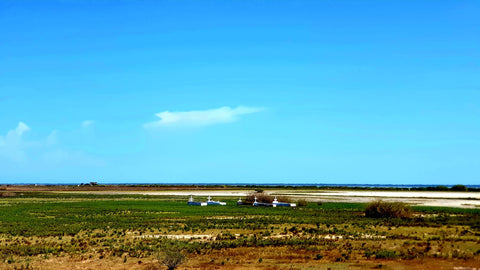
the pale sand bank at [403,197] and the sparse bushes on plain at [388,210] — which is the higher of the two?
the sparse bushes on plain at [388,210]

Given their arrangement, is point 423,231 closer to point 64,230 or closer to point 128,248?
point 128,248

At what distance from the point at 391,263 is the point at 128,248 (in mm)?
12296

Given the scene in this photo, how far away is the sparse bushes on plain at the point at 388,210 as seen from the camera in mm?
40622

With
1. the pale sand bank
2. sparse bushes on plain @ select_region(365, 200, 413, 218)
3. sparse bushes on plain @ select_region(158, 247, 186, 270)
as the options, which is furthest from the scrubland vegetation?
the pale sand bank

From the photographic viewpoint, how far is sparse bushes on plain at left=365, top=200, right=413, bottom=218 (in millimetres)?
40622

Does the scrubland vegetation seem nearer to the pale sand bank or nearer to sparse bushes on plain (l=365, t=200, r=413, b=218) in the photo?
sparse bushes on plain (l=365, t=200, r=413, b=218)

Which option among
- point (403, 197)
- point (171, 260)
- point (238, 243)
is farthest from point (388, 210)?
point (403, 197)

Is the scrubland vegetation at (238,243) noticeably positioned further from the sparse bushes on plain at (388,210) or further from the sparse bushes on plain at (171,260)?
the sparse bushes on plain at (388,210)

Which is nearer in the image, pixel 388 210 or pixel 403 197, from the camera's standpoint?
pixel 388 210

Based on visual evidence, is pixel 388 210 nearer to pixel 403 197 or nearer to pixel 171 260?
pixel 171 260

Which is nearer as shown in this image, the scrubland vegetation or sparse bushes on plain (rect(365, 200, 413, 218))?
the scrubland vegetation

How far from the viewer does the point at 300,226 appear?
111 feet

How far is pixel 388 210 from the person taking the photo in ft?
134

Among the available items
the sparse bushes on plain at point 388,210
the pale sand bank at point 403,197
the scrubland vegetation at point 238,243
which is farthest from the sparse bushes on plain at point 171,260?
the pale sand bank at point 403,197
